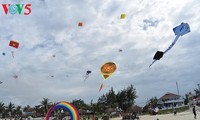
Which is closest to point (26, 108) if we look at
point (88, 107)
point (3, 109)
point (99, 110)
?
point (3, 109)

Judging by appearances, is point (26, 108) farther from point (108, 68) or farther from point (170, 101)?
point (108, 68)

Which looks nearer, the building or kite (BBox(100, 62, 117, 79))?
kite (BBox(100, 62, 117, 79))

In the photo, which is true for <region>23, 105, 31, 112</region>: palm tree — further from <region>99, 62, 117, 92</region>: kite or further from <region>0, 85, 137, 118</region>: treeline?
<region>99, 62, 117, 92</region>: kite

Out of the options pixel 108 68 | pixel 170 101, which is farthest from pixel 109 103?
pixel 108 68

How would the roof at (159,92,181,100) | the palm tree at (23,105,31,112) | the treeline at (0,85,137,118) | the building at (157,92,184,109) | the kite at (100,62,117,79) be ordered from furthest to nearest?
the palm tree at (23,105,31,112) → the roof at (159,92,181,100) → the building at (157,92,184,109) → the treeline at (0,85,137,118) → the kite at (100,62,117,79)

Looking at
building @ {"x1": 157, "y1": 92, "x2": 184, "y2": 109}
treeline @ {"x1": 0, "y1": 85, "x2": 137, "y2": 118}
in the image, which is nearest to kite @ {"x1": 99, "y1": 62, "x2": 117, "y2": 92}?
treeline @ {"x1": 0, "y1": 85, "x2": 137, "y2": 118}

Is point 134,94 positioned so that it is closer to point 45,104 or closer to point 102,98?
point 102,98

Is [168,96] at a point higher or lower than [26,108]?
higher

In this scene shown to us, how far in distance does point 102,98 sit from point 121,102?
11.1 meters

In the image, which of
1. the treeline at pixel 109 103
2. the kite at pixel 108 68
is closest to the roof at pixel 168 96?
the treeline at pixel 109 103

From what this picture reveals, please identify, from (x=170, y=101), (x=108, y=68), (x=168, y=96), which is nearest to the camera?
(x=108, y=68)

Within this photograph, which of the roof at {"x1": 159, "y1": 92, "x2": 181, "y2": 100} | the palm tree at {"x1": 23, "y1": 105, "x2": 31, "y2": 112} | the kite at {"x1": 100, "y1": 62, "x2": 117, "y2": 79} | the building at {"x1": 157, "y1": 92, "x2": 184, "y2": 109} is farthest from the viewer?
the palm tree at {"x1": 23, "y1": 105, "x2": 31, "y2": 112}

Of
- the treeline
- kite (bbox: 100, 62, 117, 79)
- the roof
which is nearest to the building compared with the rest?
the roof

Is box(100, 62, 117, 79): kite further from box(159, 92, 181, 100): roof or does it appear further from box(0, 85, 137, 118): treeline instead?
box(159, 92, 181, 100): roof
